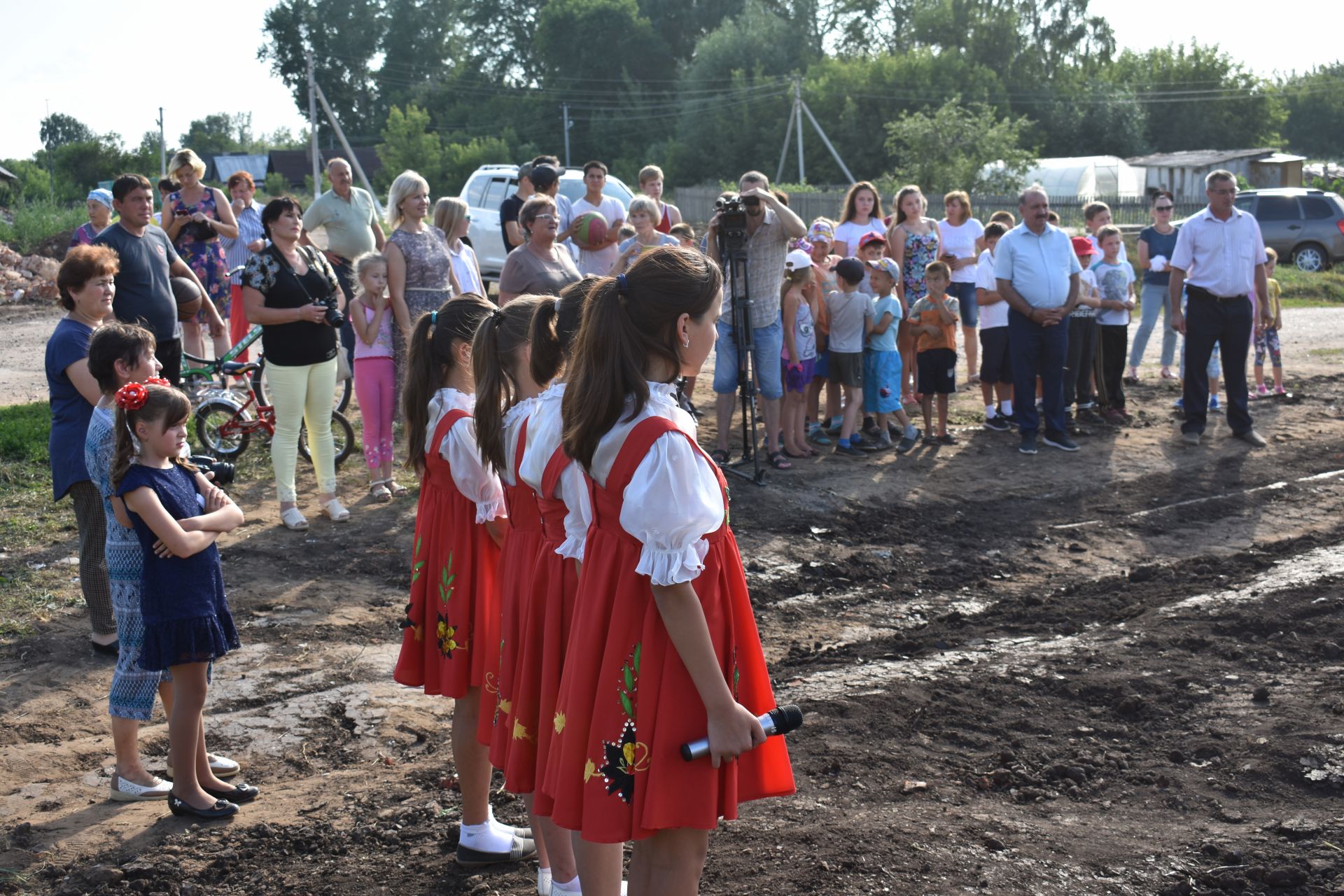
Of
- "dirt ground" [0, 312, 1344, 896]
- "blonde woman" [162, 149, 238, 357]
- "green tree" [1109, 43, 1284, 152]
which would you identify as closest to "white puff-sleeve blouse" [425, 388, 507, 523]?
"dirt ground" [0, 312, 1344, 896]

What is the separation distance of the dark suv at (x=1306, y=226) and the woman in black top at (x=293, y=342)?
21591mm

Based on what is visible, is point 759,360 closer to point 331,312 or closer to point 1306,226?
point 331,312

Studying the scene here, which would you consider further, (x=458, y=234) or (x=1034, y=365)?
(x=1034, y=365)

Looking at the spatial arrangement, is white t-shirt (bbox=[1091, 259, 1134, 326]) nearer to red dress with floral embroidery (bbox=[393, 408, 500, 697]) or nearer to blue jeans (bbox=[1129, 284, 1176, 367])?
blue jeans (bbox=[1129, 284, 1176, 367])

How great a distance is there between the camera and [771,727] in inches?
105

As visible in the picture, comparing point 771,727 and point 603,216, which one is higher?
point 603,216

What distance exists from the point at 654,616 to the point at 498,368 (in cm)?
125

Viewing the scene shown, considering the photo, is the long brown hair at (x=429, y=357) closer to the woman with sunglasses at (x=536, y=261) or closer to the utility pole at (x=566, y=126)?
the woman with sunglasses at (x=536, y=261)

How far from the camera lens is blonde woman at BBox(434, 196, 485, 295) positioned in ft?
26.7

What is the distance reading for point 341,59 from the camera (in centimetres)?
7631

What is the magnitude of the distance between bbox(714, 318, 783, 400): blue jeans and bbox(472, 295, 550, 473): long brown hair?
5.24 metres

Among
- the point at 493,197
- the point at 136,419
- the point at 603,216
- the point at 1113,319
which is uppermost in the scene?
the point at 493,197

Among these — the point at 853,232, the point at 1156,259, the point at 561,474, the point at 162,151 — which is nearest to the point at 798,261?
the point at 853,232

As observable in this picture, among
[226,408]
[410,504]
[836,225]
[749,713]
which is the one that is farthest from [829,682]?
[836,225]
